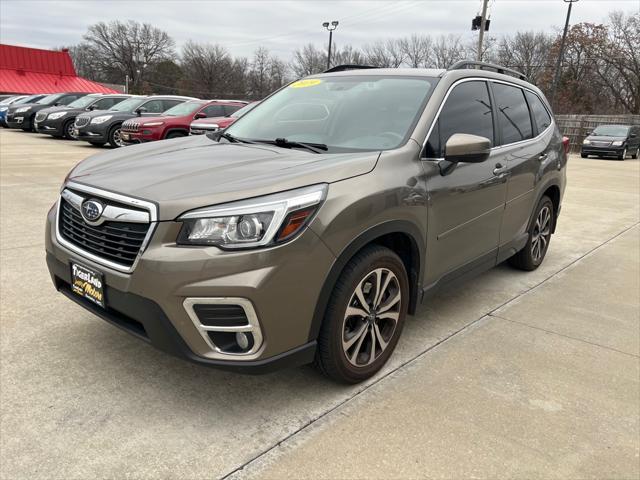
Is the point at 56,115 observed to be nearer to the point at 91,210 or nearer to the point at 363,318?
the point at 91,210

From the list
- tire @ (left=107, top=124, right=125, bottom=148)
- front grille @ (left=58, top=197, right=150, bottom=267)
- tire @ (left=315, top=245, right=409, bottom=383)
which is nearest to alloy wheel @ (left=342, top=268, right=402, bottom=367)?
tire @ (left=315, top=245, right=409, bottom=383)

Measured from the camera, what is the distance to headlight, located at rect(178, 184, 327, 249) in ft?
7.34

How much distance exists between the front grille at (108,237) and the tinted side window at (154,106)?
44.3 ft

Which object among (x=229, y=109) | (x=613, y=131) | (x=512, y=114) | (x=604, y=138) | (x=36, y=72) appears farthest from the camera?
(x=36, y=72)

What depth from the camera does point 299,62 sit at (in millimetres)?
69875

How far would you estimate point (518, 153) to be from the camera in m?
4.15

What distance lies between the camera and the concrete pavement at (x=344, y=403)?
7.47 ft

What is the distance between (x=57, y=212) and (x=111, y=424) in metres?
1.23

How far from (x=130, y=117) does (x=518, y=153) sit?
13.0 m

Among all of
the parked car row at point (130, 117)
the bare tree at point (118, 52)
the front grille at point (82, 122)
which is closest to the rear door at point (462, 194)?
the parked car row at point (130, 117)

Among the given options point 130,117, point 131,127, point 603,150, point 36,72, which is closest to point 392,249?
point 131,127

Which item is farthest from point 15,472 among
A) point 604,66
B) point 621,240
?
point 604,66

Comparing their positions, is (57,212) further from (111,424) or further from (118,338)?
(111,424)

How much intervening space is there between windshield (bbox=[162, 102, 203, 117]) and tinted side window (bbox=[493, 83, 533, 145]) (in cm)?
1068
